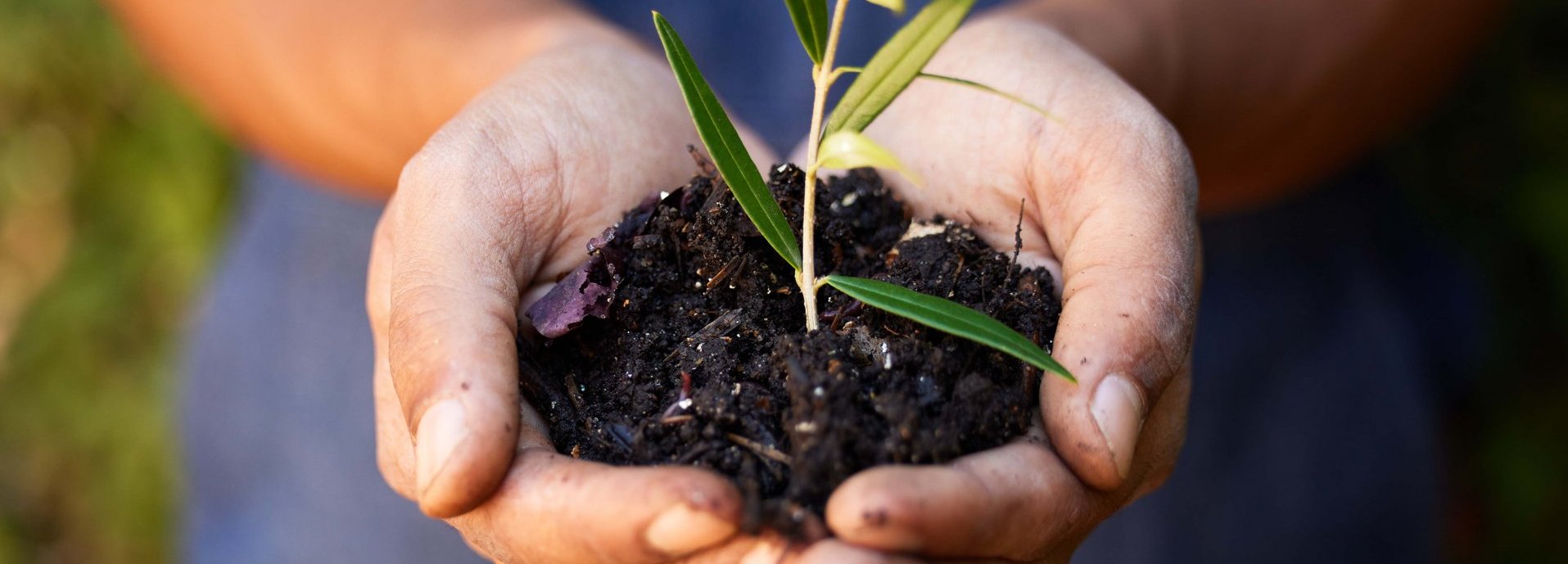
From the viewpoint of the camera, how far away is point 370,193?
284cm

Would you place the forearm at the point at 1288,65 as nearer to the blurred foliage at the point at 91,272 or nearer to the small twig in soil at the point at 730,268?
the small twig in soil at the point at 730,268

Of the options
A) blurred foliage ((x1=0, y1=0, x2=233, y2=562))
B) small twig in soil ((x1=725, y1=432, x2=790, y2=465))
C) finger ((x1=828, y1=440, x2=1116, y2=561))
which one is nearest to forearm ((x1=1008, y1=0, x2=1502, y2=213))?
finger ((x1=828, y1=440, x2=1116, y2=561))

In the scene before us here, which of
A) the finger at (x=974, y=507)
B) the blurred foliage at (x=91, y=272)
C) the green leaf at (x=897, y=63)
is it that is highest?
the green leaf at (x=897, y=63)

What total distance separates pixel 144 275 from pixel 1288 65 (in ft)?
12.9

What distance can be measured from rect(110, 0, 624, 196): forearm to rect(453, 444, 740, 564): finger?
1371 mm

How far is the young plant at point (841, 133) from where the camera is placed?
4.37 ft

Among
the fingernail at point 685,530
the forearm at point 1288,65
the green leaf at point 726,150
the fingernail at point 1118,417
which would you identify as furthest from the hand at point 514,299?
the forearm at point 1288,65

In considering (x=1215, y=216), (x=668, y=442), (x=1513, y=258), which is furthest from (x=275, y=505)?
(x=1513, y=258)

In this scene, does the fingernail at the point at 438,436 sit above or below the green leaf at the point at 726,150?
below

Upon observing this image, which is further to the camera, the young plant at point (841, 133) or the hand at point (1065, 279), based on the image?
the young plant at point (841, 133)

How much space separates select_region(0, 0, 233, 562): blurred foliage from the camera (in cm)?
366

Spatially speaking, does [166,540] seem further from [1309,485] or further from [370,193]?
[1309,485]

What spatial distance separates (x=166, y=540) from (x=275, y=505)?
4.84ft

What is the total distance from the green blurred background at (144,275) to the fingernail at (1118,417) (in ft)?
7.16
